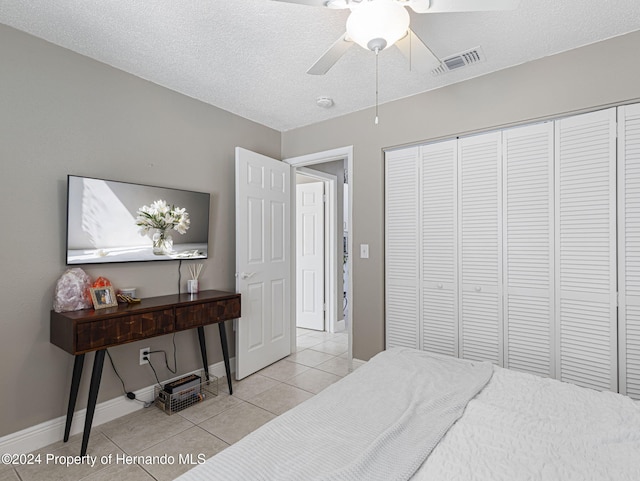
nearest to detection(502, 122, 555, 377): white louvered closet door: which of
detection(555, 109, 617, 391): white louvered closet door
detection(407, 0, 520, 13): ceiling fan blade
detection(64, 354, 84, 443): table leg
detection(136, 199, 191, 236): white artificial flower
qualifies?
detection(555, 109, 617, 391): white louvered closet door

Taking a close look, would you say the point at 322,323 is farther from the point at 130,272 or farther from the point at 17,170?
the point at 17,170

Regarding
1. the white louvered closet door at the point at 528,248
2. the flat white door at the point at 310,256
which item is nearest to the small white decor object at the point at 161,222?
the flat white door at the point at 310,256

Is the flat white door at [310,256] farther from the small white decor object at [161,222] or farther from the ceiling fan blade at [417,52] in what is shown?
the ceiling fan blade at [417,52]

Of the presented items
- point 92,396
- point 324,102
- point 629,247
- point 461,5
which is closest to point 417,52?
point 461,5

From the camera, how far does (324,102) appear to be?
9.98 ft

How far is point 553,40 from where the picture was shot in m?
2.16

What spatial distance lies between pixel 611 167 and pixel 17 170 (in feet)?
12.1

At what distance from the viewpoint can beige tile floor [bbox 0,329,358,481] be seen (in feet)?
6.20

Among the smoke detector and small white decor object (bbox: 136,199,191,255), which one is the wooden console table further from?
the smoke detector

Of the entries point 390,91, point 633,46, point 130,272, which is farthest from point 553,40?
point 130,272

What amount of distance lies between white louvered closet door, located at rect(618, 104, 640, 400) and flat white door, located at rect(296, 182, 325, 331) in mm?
3237

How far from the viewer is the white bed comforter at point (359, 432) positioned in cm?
98

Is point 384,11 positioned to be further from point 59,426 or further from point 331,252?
point 331,252

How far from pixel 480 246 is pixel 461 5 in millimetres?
1765
